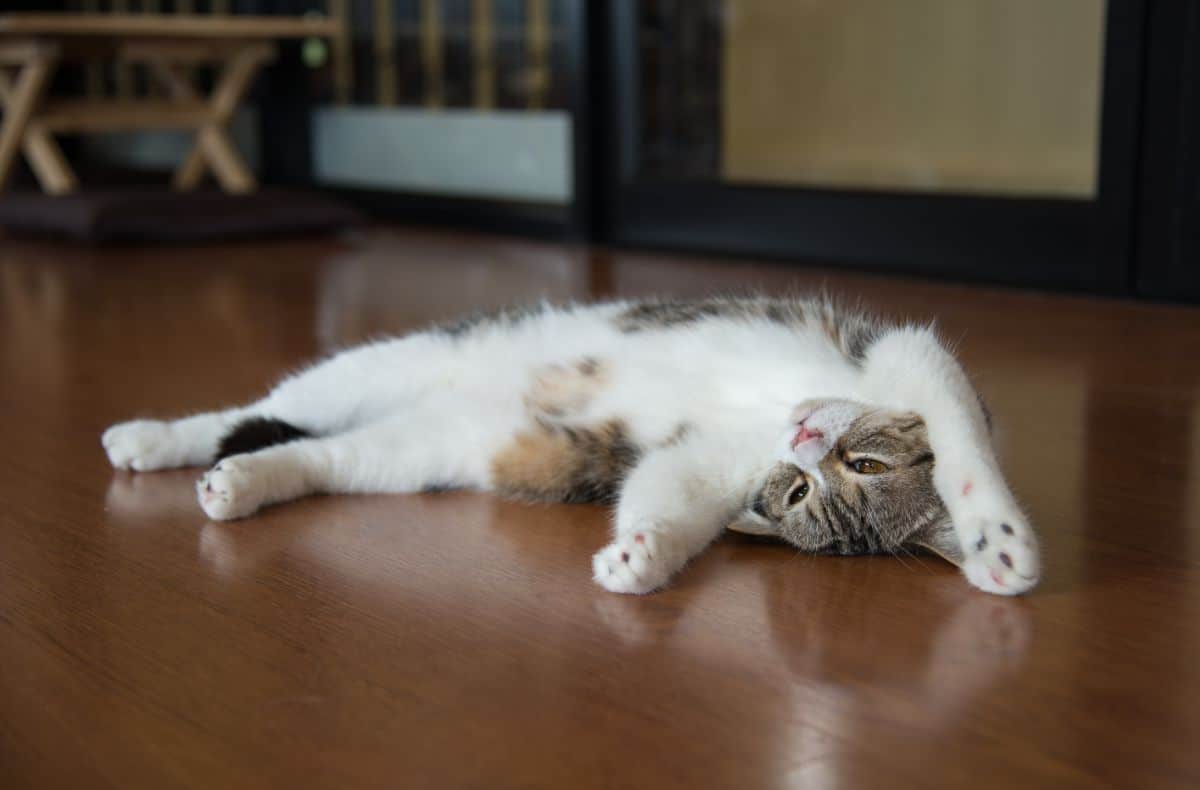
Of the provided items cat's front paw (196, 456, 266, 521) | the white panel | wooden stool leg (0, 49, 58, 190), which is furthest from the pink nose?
wooden stool leg (0, 49, 58, 190)

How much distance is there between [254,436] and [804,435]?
759mm

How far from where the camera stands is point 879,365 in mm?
1565

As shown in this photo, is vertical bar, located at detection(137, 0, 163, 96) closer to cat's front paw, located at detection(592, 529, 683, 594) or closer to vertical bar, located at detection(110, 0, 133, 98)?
vertical bar, located at detection(110, 0, 133, 98)

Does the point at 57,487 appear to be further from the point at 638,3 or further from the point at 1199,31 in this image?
the point at 638,3

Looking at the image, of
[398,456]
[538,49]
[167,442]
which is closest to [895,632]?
[398,456]

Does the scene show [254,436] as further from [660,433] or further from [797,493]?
[797,493]

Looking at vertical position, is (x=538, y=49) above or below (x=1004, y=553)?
above

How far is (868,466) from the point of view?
1.49m

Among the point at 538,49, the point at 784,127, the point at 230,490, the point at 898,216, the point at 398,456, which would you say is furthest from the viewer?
the point at 538,49

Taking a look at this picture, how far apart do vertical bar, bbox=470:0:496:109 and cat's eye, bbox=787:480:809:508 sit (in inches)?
135

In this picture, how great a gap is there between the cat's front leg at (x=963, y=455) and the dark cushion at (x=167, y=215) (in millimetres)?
3484

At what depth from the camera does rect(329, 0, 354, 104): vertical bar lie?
5.41m

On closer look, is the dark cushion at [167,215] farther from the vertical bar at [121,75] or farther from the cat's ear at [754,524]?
the cat's ear at [754,524]

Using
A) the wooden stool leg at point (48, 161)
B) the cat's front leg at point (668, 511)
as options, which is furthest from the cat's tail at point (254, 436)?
the wooden stool leg at point (48, 161)
